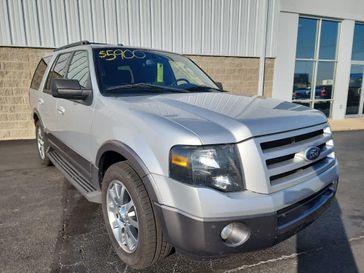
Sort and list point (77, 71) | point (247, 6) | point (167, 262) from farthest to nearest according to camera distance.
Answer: point (247, 6)
point (77, 71)
point (167, 262)

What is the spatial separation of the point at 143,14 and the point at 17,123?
172 inches

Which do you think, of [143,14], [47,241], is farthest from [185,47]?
[47,241]

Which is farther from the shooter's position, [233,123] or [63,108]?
[63,108]

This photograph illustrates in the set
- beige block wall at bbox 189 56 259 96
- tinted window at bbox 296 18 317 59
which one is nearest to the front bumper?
beige block wall at bbox 189 56 259 96

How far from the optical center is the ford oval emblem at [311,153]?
7.38 ft

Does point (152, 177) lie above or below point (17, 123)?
above

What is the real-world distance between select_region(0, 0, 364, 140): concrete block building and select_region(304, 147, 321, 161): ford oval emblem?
6.77 meters

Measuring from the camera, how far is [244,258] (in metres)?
2.63

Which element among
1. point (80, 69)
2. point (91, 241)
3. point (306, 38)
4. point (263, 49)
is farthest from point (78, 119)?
point (306, 38)

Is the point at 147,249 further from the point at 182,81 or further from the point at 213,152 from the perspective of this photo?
the point at 182,81

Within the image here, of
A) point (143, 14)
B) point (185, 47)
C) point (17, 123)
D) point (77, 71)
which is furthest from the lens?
point (185, 47)

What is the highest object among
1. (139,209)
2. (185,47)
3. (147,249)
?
(185,47)

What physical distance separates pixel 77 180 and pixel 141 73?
1.40 m

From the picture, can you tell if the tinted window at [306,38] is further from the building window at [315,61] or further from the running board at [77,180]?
the running board at [77,180]
